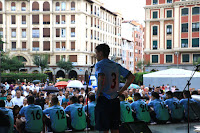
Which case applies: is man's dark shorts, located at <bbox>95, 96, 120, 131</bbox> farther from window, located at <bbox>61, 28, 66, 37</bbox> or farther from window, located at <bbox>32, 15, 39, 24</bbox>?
window, located at <bbox>32, 15, 39, 24</bbox>

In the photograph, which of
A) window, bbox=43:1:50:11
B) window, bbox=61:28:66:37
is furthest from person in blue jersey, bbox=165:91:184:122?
window, bbox=43:1:50:11

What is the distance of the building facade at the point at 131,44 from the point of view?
321 feet

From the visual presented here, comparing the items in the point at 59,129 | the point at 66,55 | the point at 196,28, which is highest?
the point at 196,28

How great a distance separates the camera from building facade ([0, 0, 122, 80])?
70.6 metres

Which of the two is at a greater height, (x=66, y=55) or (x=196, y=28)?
(x=196, y=28)

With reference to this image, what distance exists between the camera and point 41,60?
218 ft

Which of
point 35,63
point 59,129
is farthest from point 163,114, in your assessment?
point 35,63

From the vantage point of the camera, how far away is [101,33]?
79.1 metres

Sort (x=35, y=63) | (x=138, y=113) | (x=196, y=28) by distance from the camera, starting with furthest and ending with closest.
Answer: (x=35, y=63) → (x=196, y=28) → (x=138, y=113)

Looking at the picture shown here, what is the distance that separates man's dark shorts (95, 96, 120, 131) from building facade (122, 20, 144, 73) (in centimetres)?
8931

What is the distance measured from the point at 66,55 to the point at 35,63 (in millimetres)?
7890

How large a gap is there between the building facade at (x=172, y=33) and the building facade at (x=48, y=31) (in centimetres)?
1572

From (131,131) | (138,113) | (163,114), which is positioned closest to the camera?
(131,131)

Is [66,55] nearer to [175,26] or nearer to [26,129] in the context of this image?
[175,26]
